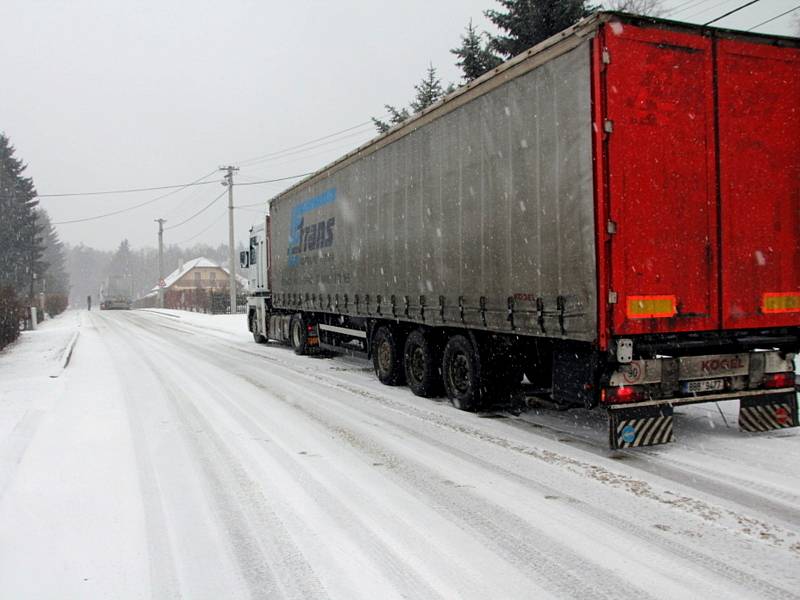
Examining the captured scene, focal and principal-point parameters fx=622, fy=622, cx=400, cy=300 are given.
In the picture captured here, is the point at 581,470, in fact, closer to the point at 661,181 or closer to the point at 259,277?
the point at 661,181

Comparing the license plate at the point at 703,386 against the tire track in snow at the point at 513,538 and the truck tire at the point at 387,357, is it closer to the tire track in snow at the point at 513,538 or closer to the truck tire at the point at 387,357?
the tire track in snow at the point at 513,538

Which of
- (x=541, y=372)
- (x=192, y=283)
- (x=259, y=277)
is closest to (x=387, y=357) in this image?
(x=541, y=372)

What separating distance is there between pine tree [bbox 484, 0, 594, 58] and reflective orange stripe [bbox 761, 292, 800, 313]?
14.8m

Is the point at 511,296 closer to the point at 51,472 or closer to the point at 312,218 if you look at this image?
A: the point at 51,472

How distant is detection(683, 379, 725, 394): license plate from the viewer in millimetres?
6086

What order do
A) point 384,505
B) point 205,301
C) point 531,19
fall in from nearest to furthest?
1. point 384,505
2. point 531,19
3. point 205,301

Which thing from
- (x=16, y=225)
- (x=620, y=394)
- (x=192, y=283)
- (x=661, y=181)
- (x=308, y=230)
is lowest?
(x=620, y=394)

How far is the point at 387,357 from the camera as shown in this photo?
10.6 m

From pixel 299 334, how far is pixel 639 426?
11188 millimetres

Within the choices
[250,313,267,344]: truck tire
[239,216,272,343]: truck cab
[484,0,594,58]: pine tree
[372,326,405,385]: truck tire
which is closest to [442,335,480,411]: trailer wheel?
[372,326,405,385]: truck tire

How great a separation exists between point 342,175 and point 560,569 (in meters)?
9.65

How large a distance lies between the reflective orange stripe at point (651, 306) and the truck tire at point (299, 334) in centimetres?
1092

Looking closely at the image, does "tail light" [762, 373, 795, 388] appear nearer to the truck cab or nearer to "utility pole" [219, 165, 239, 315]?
the truck cab

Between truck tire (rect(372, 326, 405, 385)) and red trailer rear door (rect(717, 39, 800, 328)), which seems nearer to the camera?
red trailer rear door (rect(717, 39, 800, 328))
